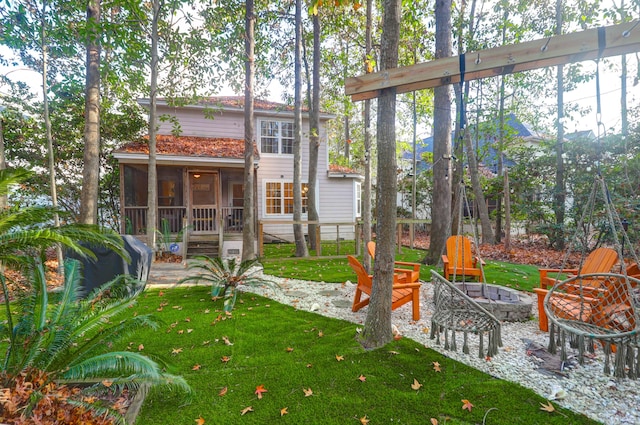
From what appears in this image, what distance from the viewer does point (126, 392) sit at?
269cm

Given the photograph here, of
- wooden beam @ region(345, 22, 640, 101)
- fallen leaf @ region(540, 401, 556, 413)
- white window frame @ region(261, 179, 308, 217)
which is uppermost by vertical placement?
wooden beam @ region(345, 22, 640, 101)

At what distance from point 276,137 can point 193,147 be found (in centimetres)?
384

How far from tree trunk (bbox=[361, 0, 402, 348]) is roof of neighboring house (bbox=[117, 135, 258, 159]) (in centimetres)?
909

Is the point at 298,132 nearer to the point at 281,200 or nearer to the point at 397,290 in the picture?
the point at 281,200

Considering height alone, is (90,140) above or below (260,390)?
above

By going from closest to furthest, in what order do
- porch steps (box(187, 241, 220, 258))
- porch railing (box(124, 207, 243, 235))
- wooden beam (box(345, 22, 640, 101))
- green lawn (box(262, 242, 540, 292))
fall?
wooden beam (box(345, 22, 640, 101)) → green lawn (box(262, 242, 540, 292)) → porch steps (box(187, 241, 220, 258)) → porch railing (box(124, 207, 243, 235))

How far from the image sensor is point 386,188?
3330 mm

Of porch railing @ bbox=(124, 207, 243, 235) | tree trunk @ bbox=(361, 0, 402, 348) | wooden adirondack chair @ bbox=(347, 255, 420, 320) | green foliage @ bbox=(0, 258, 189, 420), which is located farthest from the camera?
porch railing @ bbox=(124, 207, 243, 235)

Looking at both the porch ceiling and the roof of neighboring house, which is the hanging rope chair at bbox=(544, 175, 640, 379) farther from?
the roof of neighboring house

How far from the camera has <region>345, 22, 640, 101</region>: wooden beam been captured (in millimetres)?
2436

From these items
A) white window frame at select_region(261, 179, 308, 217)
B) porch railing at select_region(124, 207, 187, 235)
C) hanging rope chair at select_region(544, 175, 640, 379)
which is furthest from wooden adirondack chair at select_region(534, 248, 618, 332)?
porch railing at select_region(124, 207, 187, 235)

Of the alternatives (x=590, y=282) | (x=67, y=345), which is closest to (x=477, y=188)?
(x=590, y=282)

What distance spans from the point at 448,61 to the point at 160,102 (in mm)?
13059

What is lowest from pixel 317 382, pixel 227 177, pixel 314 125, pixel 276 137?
pixel 317 382
